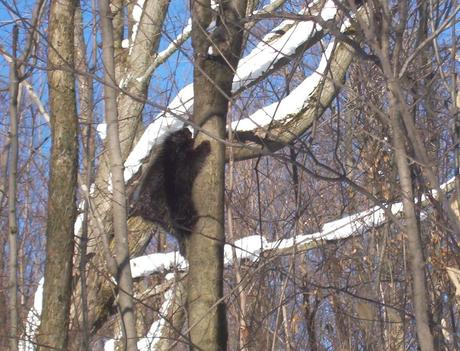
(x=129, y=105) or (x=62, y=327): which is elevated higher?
(x=129, y=105)

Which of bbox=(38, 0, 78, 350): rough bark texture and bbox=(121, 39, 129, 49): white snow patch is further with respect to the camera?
bbox=(121, 39, 129, 49): white snow patch

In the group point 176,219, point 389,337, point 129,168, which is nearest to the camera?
point 176,219

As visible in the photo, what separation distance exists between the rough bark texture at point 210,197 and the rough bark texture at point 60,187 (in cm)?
79

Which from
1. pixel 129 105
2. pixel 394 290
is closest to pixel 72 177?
pixel 394 290

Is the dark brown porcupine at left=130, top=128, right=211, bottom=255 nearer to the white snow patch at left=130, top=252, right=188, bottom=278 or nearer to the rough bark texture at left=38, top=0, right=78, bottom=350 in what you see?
the rough bark texture at left=38, top=0, right=78, bottom=350

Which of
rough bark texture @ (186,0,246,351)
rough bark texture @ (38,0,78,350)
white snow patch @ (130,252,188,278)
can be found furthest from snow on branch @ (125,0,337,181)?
white snow patch @ (130,252,188,278)

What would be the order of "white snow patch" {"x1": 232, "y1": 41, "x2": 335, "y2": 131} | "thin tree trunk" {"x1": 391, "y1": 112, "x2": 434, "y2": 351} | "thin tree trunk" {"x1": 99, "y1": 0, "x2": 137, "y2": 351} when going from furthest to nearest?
"white snow patch" {"x1": 232, "y1": 41, "x2": 335, "y2": 131}, "thin tree trunk" {"x1": 99, "y1": 0, "x2": 137, "y2": 351}, "thin tree trunk" {"x1": 391, "y1": 112, "x2": 434, "y2": 351}

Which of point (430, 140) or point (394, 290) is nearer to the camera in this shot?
point (430, 140)

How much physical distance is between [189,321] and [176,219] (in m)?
0.61

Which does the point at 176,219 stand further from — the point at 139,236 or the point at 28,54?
the point at 139,236

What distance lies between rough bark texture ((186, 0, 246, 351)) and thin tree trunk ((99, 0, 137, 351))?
60 centimetres

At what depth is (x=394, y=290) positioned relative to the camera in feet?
19.1

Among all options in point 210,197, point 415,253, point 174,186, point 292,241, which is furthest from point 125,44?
point 415,253

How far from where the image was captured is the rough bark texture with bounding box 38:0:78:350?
446cm
